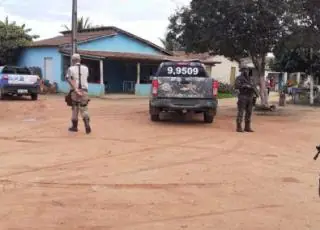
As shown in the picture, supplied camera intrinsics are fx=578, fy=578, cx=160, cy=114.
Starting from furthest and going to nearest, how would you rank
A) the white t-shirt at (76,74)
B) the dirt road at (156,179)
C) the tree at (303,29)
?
1. the tree at (303,29)
2. the white t-shirt at (76,74)
3. the dirt road at (156,179)

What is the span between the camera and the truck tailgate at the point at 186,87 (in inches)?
612

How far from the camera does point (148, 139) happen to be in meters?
12.6

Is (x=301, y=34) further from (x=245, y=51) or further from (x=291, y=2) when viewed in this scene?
(x=245, y=51)

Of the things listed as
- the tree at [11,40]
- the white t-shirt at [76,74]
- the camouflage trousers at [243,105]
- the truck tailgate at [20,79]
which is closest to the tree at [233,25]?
the camouflage trousers at [243,105]

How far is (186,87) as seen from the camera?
51.1 feet

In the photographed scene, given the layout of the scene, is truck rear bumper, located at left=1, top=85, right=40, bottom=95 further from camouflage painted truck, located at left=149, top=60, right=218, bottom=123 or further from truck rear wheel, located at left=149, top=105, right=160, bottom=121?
camouflage painted truck, located at left=149, top=60, right=218, bottom=123

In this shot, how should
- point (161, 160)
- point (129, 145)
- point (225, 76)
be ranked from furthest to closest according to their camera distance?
1. point (225, 76)
2. point (129, 145)
3. point (161, 160)

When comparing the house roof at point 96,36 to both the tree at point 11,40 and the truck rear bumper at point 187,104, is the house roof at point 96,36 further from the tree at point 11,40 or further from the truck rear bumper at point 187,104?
the truck rear bumper at point 187,104

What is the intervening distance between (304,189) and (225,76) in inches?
1551

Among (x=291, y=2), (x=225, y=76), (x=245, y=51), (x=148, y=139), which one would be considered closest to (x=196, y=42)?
(x=245, y=51)

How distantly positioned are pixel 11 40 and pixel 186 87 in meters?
23.8

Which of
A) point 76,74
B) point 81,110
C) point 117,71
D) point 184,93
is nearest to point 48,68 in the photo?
point 117,71

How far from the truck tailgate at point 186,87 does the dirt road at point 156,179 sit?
1092 mm

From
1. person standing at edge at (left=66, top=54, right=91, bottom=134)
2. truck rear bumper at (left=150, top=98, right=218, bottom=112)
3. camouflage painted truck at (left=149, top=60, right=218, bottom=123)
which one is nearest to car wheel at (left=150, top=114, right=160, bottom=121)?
camouflage painted truck at (left=149, top=60, right=218, bottom=123)
